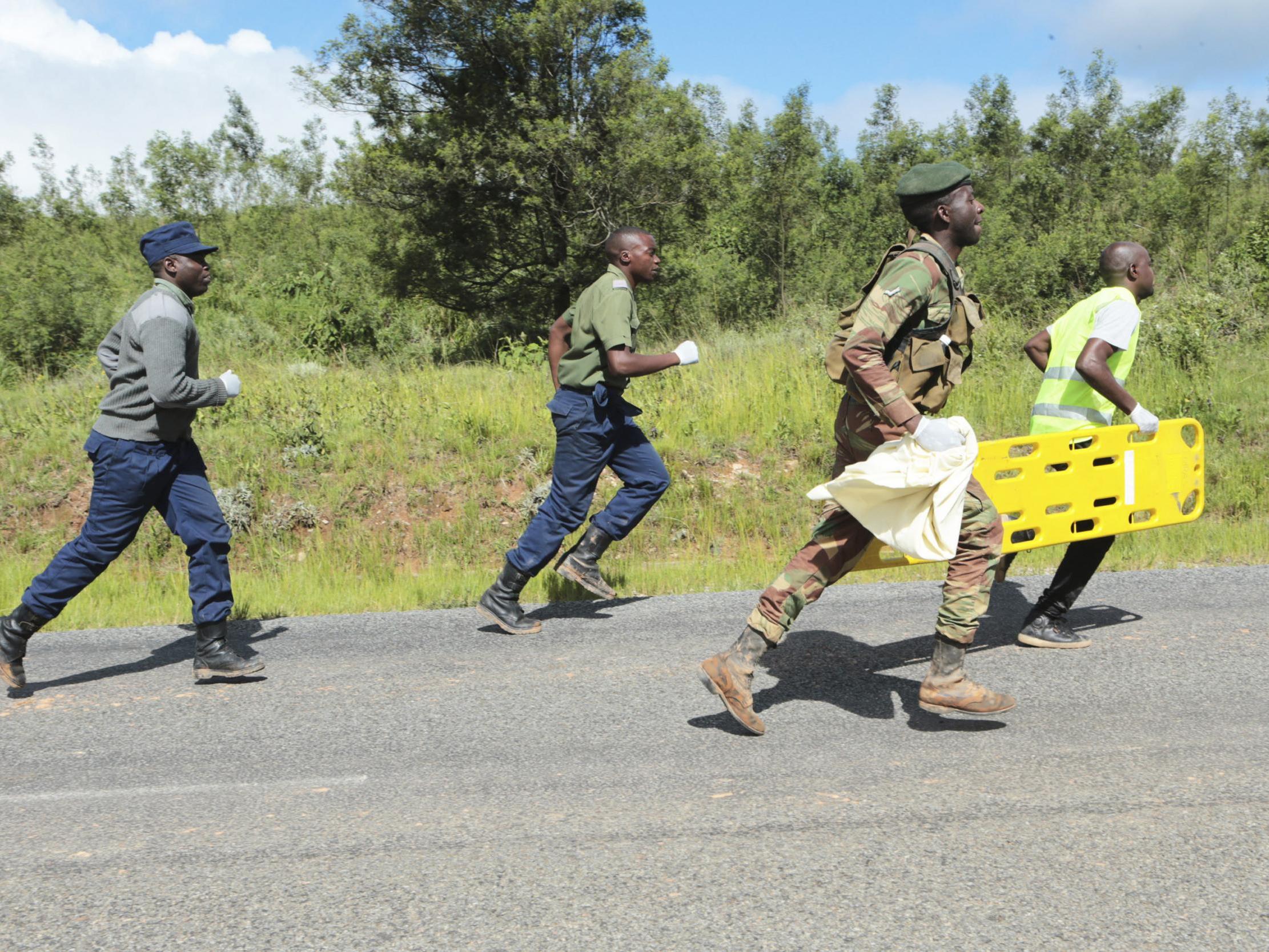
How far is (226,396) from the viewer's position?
490cm

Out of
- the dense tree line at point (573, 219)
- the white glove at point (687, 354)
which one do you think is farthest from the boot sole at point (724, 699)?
the dense tree line at point (573, 219)

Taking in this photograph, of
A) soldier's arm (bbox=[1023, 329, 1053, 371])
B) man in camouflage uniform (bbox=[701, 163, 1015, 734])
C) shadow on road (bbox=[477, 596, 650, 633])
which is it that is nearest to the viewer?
man in camouflage uniform (bbox=[701, 163, 1015, 734])

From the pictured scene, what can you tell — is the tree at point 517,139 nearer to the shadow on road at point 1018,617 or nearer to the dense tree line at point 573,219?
the dense tree line at point 573,219

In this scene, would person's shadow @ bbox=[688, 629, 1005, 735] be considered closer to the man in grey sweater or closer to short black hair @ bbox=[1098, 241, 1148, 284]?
short black hair @ bbox=[1098, 241, 1148, 284]

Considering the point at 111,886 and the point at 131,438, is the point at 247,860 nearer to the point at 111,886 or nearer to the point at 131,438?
the point at 111,886

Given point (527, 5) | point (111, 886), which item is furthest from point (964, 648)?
point (527, 5)

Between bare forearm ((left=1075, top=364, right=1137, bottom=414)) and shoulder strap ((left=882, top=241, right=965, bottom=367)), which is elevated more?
shoulder strap ((left=882, top=241, right=965, bottom=367))

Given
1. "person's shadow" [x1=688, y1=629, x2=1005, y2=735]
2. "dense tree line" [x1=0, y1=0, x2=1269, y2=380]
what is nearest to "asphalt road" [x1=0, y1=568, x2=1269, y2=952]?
"person's shadow" [x1=688, y1=629, x2=1005, y2=735]

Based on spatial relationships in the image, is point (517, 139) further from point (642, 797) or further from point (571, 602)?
point (642, 797)

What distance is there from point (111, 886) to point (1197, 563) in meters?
6.20

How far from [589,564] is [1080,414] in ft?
8.62

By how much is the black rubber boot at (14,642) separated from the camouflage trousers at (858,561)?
3.24 meters

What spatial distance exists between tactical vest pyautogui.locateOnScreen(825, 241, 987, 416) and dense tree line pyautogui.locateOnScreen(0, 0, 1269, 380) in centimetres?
822

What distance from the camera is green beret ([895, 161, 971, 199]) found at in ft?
13.2
